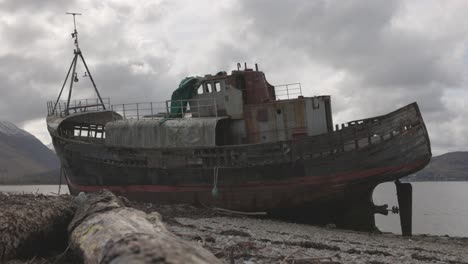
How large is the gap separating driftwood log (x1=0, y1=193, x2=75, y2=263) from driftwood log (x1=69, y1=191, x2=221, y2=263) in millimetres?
497

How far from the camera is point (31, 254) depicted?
7.96 meters

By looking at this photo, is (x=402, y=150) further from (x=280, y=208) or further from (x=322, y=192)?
(x=280, y=208)

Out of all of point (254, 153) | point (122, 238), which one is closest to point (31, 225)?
point (122, 238)

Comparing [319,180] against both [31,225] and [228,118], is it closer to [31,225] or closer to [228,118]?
[228,118]

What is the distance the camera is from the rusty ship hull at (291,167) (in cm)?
1852

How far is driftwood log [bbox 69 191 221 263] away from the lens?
14.5ft

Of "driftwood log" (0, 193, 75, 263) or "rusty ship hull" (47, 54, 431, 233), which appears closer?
"driftwood log" (0, 193, 75, 263)

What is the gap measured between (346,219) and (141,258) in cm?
1649

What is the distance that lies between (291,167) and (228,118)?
4.40 metres

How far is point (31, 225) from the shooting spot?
7.99 meters

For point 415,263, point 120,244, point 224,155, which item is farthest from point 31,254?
point 224,155

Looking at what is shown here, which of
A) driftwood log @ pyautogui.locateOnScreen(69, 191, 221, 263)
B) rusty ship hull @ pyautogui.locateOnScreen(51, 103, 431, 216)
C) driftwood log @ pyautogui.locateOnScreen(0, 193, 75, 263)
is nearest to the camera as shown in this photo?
driftwood log @ pyautogui.locateOnScreen(69, 191, 221, 263)

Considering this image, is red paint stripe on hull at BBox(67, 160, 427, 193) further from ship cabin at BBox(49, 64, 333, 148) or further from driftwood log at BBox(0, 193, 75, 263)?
driftwood log at BBox(0, 193, 75, 263)

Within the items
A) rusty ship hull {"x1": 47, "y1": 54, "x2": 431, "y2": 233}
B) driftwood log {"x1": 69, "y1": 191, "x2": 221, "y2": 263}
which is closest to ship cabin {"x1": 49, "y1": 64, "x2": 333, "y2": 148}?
rusty ship hull {"x1": 47, "y1": 54, "x2": 431, "y2": 233}
